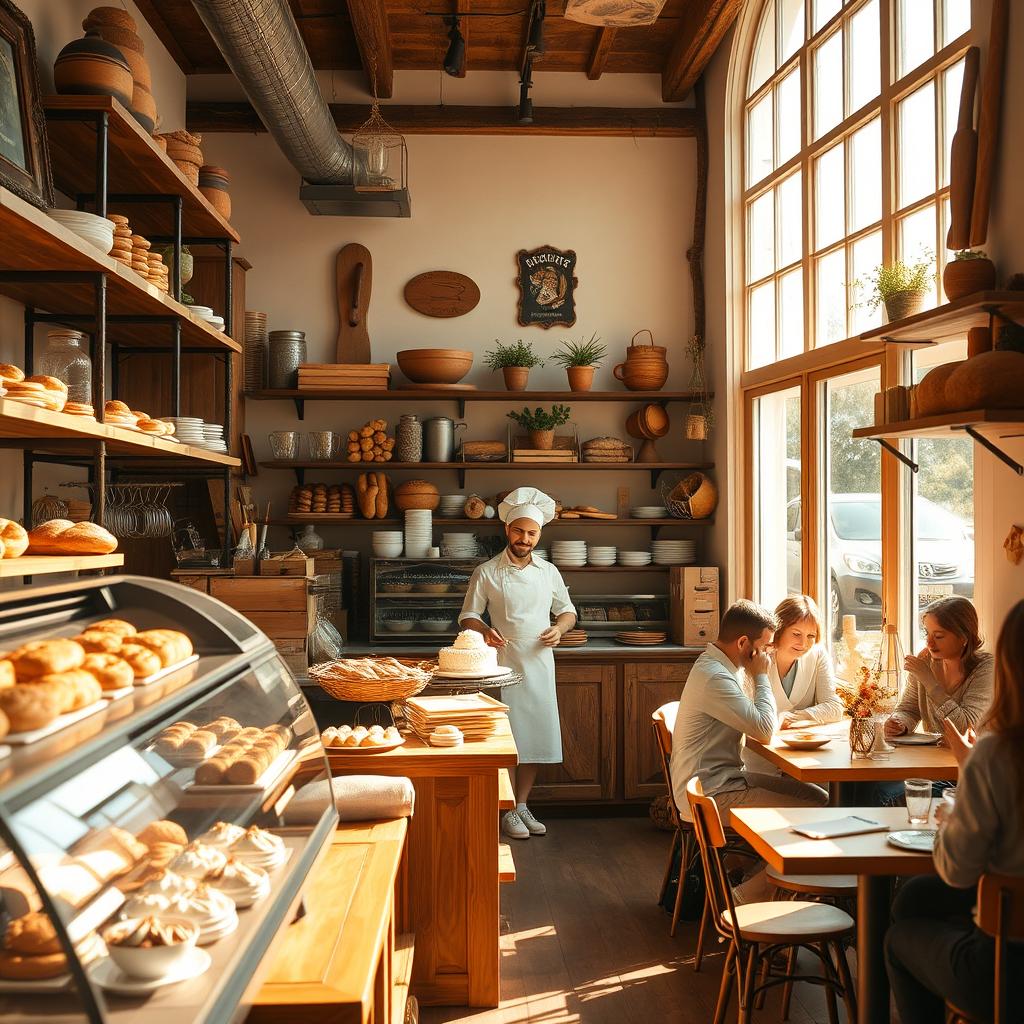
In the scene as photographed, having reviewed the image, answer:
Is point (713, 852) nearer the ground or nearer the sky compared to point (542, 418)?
nearer the ground

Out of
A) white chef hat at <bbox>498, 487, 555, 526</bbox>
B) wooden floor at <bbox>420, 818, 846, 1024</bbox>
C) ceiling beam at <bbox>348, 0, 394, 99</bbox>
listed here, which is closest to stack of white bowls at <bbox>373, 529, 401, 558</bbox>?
white chef hat at <bbox>498, 487, 555, 526</bbox>

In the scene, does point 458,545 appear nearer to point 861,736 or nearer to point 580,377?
point 580,377

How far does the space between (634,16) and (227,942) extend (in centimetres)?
442

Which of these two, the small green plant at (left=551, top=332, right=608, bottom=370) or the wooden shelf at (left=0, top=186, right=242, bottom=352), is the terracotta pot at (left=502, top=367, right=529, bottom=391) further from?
the wooden shelf at (left=0, top=186, right=242, bottom=352)

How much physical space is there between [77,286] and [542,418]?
3312 mm

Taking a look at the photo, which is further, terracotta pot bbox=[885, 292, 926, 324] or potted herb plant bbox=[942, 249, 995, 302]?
terracotta pot bbox=[885, 292, 926, 324]

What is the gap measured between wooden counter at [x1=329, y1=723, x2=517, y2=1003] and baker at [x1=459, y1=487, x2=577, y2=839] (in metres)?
2.15

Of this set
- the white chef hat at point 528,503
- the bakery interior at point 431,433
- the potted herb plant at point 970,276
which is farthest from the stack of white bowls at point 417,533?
the potted herb plant at point 970,276

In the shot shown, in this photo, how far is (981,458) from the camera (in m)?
3.74

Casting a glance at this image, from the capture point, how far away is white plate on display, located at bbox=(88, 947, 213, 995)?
1.54 meters

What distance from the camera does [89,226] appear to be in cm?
333

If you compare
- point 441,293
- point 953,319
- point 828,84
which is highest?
point 828,84

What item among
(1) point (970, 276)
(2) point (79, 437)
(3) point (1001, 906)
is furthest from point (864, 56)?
(3) point (1001, 906)

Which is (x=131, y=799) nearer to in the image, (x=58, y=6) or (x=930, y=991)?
(x=930, y=991)
